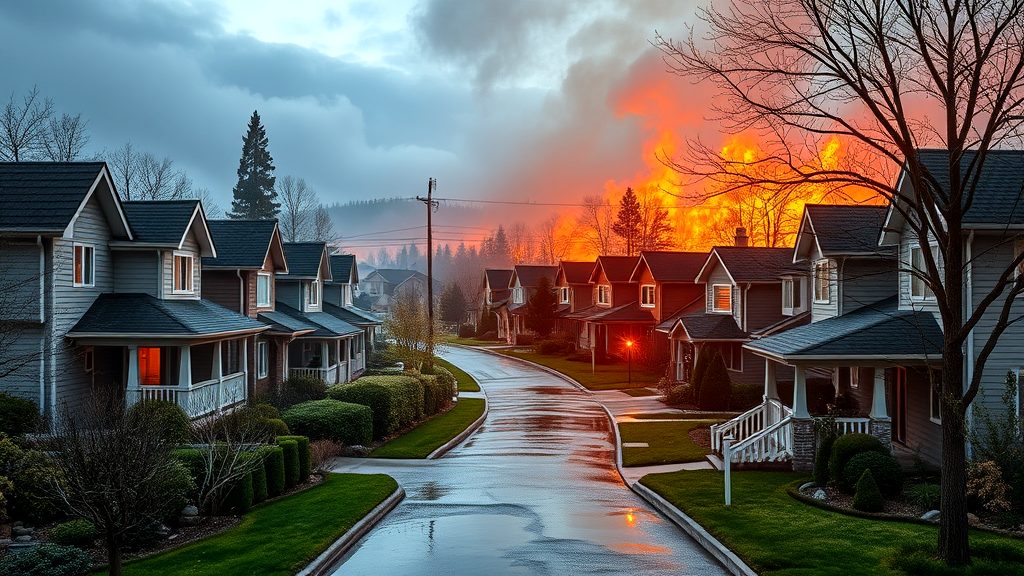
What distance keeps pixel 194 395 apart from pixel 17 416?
6.24 meters

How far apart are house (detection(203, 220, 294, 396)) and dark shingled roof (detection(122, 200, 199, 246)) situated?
479 centimetres

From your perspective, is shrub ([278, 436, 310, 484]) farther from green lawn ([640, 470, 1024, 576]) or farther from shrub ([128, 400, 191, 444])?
green lawn ([640, 470, 1024, 576])

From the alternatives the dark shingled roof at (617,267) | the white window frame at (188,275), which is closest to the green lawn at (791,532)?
the white window frame at (188,275)

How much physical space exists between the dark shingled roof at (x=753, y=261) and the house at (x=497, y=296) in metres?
47.9

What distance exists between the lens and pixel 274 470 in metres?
19.4

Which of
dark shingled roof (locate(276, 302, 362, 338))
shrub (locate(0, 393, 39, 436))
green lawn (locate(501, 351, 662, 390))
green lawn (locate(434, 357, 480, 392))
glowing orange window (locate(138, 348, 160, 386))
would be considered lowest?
green lawn (locate(434, 357, 480, 392))

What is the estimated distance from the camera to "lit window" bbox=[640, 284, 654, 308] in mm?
58188

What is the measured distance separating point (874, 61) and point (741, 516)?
336 inches

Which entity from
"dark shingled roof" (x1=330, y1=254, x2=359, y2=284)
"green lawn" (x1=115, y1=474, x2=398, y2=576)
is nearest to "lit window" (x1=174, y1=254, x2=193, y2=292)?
"green lawn" (x1=115, y1=474, x2=398, y2=576)

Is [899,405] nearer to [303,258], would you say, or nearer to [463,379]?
[303,258]

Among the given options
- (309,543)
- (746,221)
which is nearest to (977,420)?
(309,543)

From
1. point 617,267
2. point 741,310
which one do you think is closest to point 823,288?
point 741,310

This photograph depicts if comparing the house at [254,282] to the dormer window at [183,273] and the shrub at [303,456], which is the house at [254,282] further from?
the shrub at [303,456]

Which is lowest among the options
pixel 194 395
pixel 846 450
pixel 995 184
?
pixel 846 450
